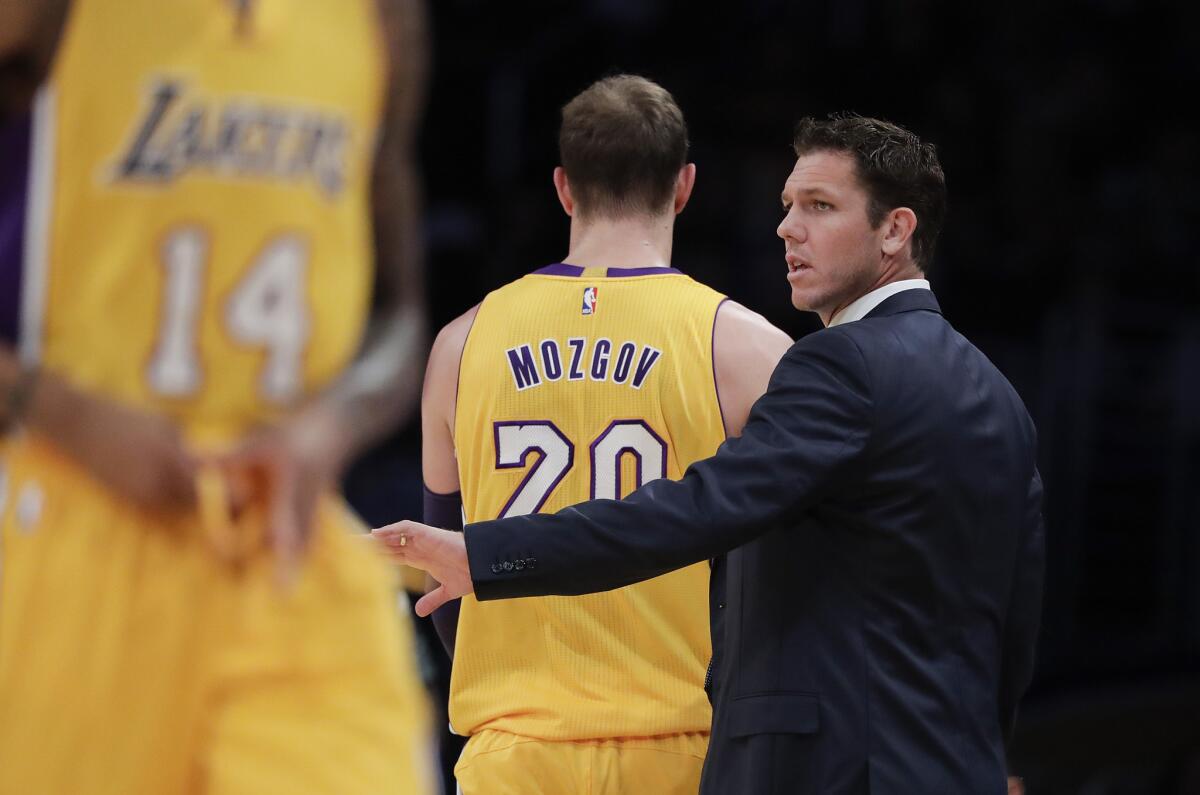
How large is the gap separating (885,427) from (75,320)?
1.44 meters

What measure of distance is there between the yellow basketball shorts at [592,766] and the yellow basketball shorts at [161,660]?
1110mm

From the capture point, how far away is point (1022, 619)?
2.99 meters

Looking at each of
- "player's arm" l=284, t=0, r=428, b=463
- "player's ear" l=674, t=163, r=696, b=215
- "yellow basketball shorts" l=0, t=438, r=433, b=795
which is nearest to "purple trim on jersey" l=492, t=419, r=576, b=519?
"player's ear" l=674, t=163, r=696, b=215

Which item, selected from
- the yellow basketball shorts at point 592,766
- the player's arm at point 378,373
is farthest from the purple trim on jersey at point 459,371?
the player's arm at point 378,373

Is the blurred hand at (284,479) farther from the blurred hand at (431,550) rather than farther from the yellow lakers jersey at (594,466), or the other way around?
the yellow lakers jersey at (594,466)

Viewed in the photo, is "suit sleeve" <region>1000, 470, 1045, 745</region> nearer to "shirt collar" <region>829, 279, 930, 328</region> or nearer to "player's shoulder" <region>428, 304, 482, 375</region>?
"shirt collar" <region>829, 279, 930, 328</region>

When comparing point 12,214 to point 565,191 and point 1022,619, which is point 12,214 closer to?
point 565,191

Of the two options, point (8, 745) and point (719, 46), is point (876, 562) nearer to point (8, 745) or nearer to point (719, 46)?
point (8, 745)

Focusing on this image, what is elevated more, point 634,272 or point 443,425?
point 634,272

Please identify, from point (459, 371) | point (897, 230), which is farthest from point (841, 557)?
point (459, 371)

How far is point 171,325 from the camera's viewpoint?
1.85 m

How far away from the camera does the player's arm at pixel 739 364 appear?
3139 millimetres

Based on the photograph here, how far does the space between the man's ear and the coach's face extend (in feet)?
0.05

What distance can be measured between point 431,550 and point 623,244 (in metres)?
0.82
